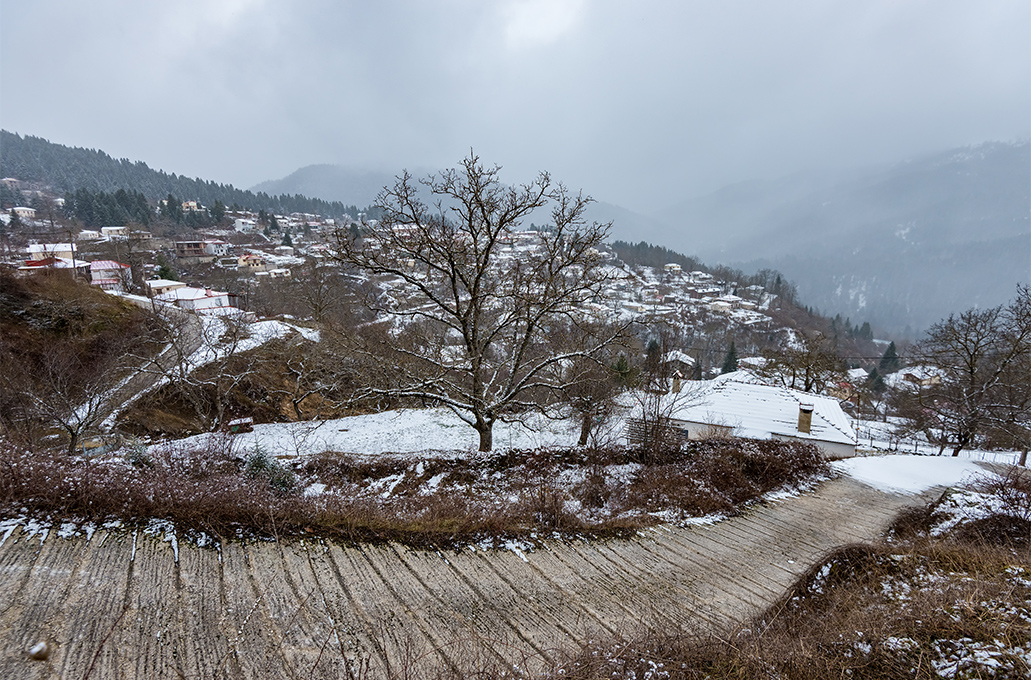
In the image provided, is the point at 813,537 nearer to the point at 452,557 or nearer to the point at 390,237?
the point at 452,557

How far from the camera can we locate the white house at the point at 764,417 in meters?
16.2

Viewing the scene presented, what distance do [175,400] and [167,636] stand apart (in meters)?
19.3

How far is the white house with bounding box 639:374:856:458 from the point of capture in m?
16.2

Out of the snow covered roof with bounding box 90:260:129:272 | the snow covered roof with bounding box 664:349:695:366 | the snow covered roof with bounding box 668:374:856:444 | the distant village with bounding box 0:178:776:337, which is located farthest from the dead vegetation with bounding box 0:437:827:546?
the snow covered roof with bounding box 90:260:129:272

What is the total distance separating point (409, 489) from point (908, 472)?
11.5m

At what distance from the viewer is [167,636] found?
378 cm

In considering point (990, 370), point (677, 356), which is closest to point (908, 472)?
point (990, 370)

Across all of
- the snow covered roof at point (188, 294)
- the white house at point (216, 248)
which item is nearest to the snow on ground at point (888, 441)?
the snow covered roof at point (188, 294)

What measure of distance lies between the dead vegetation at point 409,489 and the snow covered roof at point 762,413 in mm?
6603

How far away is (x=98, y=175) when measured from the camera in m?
144

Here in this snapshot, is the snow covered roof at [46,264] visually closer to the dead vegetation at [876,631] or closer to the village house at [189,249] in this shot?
the village house at [189,249]

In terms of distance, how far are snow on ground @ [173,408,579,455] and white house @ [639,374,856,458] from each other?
494 centimetres

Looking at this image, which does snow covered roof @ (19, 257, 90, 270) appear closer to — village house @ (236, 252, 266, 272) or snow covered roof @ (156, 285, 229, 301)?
snow covered roof @ (156, 285, 229, 301)

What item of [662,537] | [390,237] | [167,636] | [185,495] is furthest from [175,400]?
[662,537]
